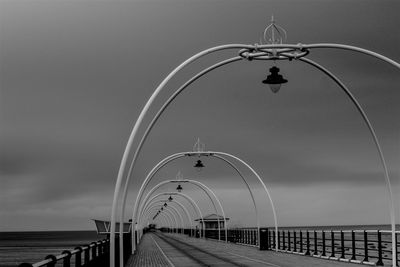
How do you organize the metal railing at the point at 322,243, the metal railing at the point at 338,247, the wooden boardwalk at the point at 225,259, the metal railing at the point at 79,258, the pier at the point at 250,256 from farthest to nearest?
1. the wooden boardwalk at the point at 225,259
2. the metal railing at the point at 322,243
3. the metal railing at the point at 338,247
4. the pier at the point at 250,256
5. the metal railing at the point at 79,258

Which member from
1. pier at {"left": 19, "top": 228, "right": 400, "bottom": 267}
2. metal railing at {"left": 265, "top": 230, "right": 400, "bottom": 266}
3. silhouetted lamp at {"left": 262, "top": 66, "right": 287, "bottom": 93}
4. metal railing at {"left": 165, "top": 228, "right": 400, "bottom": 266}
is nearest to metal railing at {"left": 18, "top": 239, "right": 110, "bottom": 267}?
pier at {"left": 19, "top": 228, "right": 400, "bottom": 267}

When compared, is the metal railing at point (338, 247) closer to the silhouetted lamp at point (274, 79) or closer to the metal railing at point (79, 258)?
A: the silhouetted lamp at point (274, 79)

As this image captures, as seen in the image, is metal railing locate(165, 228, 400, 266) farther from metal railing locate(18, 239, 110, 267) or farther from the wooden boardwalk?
metal railing locate(18, 239, 110, 267)

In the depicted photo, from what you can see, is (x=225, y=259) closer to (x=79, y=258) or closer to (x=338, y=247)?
(x=338, y=247)

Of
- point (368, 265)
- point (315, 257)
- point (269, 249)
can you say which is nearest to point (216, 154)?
point (269, 249)

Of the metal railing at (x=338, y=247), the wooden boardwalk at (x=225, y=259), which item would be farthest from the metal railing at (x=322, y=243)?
the wooden boardwalk at (x=225, y=259)

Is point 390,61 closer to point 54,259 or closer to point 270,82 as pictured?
point 270,82

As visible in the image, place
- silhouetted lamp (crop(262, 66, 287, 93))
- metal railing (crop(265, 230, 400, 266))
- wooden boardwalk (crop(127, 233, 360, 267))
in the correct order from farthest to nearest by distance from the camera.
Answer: wooden boardwalk (crop(127, 233, 360, 267))
metal railing (crop(265, 230, 400, 266))
silhouetted lamp (crop(262, 66, 287, 93))

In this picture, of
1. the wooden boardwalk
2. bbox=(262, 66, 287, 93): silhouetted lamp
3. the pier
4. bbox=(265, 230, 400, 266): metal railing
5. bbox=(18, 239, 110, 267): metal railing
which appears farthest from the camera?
the wooden boardwalk

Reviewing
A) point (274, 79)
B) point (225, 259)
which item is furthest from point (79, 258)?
point (225, 259)

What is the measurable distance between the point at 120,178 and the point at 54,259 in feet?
22.5

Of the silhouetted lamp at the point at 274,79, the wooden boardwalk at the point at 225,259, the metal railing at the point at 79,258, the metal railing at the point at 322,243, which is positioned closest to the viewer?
the metal railing at the point at 79,258

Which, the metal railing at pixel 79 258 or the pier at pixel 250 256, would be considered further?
the pier at pixel 250 256

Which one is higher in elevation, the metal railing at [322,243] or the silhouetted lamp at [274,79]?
the silhouetted lamp at [274,79]
